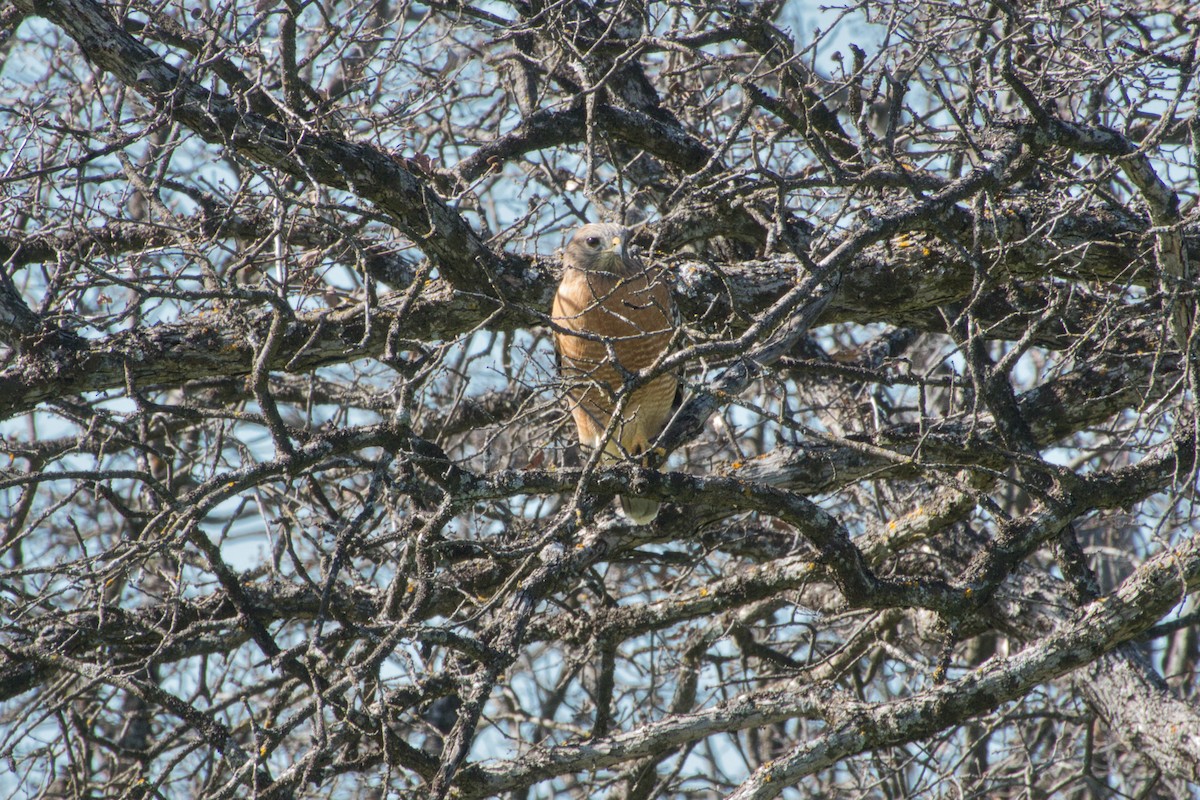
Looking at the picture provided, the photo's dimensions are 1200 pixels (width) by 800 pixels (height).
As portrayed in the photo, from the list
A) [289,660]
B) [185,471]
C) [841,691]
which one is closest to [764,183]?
[841,691]

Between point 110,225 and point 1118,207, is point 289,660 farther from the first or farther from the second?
point 1118,207

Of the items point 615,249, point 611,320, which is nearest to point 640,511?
point 611,320

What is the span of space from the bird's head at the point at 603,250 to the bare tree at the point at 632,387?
93 mm

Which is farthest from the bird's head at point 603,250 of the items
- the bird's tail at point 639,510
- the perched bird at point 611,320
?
the bird's tail at point 639,510

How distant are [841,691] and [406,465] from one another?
1718 mm

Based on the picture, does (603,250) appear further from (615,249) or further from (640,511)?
(640,511)

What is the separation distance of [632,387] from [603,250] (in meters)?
2.04

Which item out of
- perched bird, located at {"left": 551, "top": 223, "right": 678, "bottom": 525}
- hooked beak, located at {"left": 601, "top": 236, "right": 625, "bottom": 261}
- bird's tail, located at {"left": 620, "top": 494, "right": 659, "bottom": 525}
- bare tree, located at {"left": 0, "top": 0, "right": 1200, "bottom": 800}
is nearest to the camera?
bare tree, located at {"left": 0, "top": 0, "right": 1200, "bottom": 800}

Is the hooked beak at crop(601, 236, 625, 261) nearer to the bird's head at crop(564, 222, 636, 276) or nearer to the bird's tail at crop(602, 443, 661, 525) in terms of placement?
the bird's head at crop(564, 222, 636, 276)

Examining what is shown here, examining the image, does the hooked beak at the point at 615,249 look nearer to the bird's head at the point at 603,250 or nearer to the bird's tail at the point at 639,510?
the bird's head at the point at 603,250

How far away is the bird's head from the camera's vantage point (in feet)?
15.3

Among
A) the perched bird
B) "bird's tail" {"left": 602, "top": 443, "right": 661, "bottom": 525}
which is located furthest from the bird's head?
"bird's tail" {"left": 602, "top": 443, "right": 661, "bottom": 525}

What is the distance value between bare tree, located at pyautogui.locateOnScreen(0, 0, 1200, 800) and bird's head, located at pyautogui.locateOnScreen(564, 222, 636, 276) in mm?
93

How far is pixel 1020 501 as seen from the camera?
6.78 metres
